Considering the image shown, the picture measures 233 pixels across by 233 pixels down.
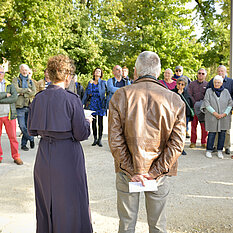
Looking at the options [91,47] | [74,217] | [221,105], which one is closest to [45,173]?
[74,217]

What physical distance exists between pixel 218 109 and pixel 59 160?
203 inches

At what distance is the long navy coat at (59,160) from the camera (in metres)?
2.95

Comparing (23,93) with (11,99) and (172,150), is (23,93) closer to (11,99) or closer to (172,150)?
(11,99)

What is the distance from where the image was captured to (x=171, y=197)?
15.6 ft

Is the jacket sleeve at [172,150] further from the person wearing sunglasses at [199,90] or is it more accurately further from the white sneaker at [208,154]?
the person wearing sunglasses at [199,90]

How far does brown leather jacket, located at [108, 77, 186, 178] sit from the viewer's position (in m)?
2.53

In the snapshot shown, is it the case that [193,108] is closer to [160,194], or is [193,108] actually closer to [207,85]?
[207,85]

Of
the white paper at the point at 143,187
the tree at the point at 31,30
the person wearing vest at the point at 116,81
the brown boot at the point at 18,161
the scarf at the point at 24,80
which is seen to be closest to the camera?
the white paper at the point at 143,187

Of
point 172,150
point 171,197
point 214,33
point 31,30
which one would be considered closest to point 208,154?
point 171,197

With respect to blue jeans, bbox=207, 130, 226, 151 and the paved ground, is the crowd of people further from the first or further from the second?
blue jeans, bbox=207, 130, 226, 151

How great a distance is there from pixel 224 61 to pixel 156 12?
22.7ft

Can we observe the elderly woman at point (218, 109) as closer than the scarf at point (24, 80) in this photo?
Yes

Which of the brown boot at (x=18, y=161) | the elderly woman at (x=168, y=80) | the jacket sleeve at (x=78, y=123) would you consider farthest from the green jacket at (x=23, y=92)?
the jacket sleeve at (x=78, y=123)

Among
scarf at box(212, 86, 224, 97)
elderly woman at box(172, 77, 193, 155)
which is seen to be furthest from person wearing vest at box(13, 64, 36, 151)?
scarf at box(212, 86, 224, 97)
